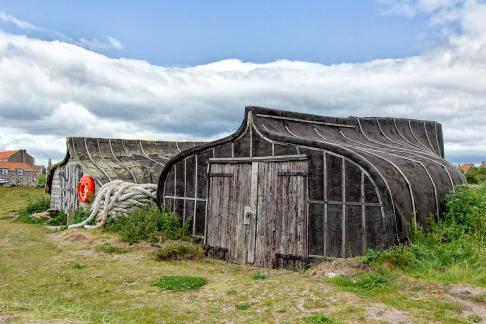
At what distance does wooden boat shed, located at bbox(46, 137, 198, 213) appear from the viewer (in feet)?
68.7

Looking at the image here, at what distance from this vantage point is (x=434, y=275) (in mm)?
8516

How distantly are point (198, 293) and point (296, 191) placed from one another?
3.51 m

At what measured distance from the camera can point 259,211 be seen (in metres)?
11.5

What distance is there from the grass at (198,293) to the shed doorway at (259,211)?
455 millimetres

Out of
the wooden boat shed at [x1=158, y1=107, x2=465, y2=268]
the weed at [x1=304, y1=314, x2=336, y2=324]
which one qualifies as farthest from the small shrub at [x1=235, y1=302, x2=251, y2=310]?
the wooden boat shed at [x1=158, y1=107, x2=465, y2=268]

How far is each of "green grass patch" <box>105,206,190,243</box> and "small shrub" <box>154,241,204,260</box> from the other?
0.85 meters

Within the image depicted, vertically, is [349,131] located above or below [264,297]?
above

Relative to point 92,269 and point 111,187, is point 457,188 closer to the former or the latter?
point 92,269

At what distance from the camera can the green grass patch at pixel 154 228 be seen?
44.8ft

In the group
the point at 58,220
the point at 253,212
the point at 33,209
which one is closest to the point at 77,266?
the point at 253,212

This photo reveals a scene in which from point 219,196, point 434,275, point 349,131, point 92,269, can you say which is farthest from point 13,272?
point 349,131

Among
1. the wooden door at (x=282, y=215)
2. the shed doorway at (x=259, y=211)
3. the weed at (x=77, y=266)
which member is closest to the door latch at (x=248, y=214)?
the shed doorway at (x=259, y=211)

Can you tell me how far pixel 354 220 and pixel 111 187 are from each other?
1011 centimetres

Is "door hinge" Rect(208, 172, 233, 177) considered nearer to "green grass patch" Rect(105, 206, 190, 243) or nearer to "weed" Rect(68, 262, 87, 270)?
"green grass patch" Rect(105, 206, 190, 243)
